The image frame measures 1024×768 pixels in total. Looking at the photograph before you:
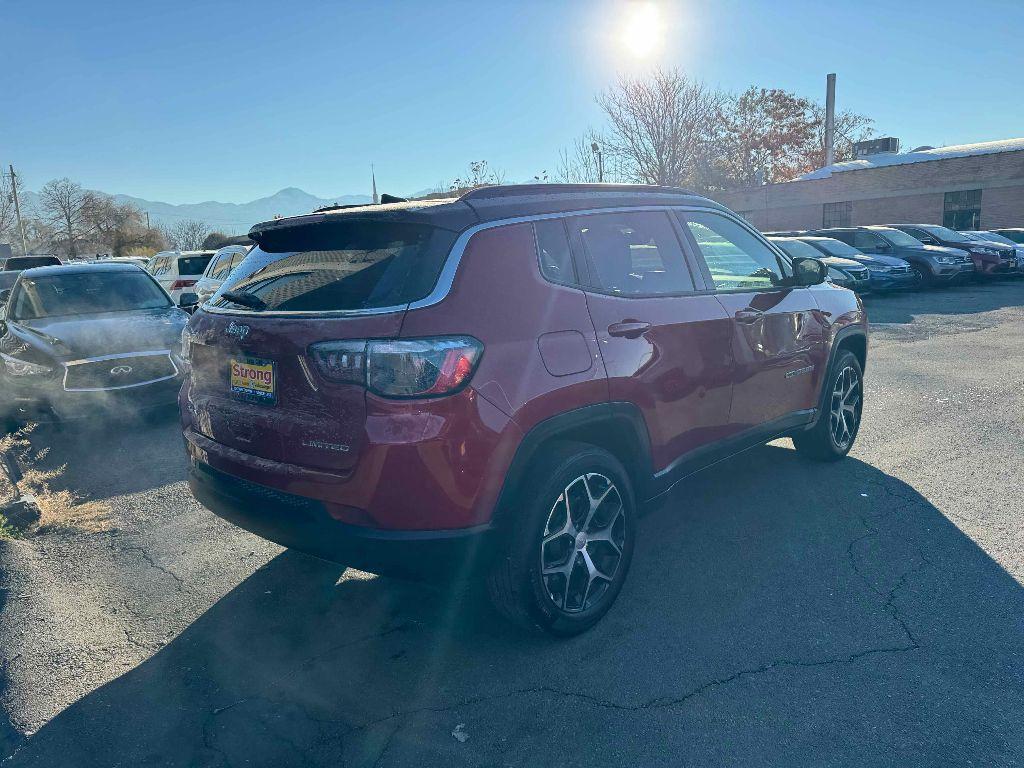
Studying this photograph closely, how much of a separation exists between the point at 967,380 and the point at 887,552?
16.8 feet

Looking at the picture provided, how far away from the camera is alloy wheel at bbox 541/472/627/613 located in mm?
3088

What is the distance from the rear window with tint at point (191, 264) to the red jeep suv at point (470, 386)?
1520 cm

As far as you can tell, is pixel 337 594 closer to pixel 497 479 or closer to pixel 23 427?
pixel 497 479

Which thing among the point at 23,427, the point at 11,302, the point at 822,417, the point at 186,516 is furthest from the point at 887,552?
the point at 11,302

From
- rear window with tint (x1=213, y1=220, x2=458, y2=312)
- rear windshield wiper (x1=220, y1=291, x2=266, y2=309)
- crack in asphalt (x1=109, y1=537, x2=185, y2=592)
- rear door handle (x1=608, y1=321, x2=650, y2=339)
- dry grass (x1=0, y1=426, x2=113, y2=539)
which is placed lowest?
crack in asphalt (x1=109, y1=537, x2=185, y2=592)

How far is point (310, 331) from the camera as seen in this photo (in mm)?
2762

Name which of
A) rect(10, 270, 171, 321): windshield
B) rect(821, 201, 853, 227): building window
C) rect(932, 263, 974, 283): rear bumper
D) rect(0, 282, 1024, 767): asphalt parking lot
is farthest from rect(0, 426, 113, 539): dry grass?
rect(821, 201, 853, 227): building window

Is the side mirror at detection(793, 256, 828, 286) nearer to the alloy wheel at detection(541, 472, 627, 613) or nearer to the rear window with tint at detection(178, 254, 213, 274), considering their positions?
the alloy wheel at detection(541, 472, 627, 613)

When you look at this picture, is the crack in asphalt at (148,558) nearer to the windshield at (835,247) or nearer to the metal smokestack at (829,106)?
the windshield at (835,247)

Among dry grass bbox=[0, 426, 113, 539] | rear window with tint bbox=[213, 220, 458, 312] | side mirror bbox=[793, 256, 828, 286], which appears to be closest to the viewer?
rear window with tint bbox=[213, 220, 458, 312]

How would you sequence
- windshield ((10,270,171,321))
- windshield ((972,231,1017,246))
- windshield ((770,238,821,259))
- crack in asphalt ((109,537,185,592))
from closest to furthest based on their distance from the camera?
crack in asphalt ((109,537,185,592)) < windshield ((10,270,171,321)) < windshield ((770,238,821,259)) < windshield ((972,231,1017,246))

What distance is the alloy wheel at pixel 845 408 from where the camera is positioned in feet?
17.0

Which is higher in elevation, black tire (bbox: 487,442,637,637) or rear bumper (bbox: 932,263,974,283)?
black tire (bbox: 487,442,637,637)

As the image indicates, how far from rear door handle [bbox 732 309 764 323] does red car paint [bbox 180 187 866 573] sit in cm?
31
